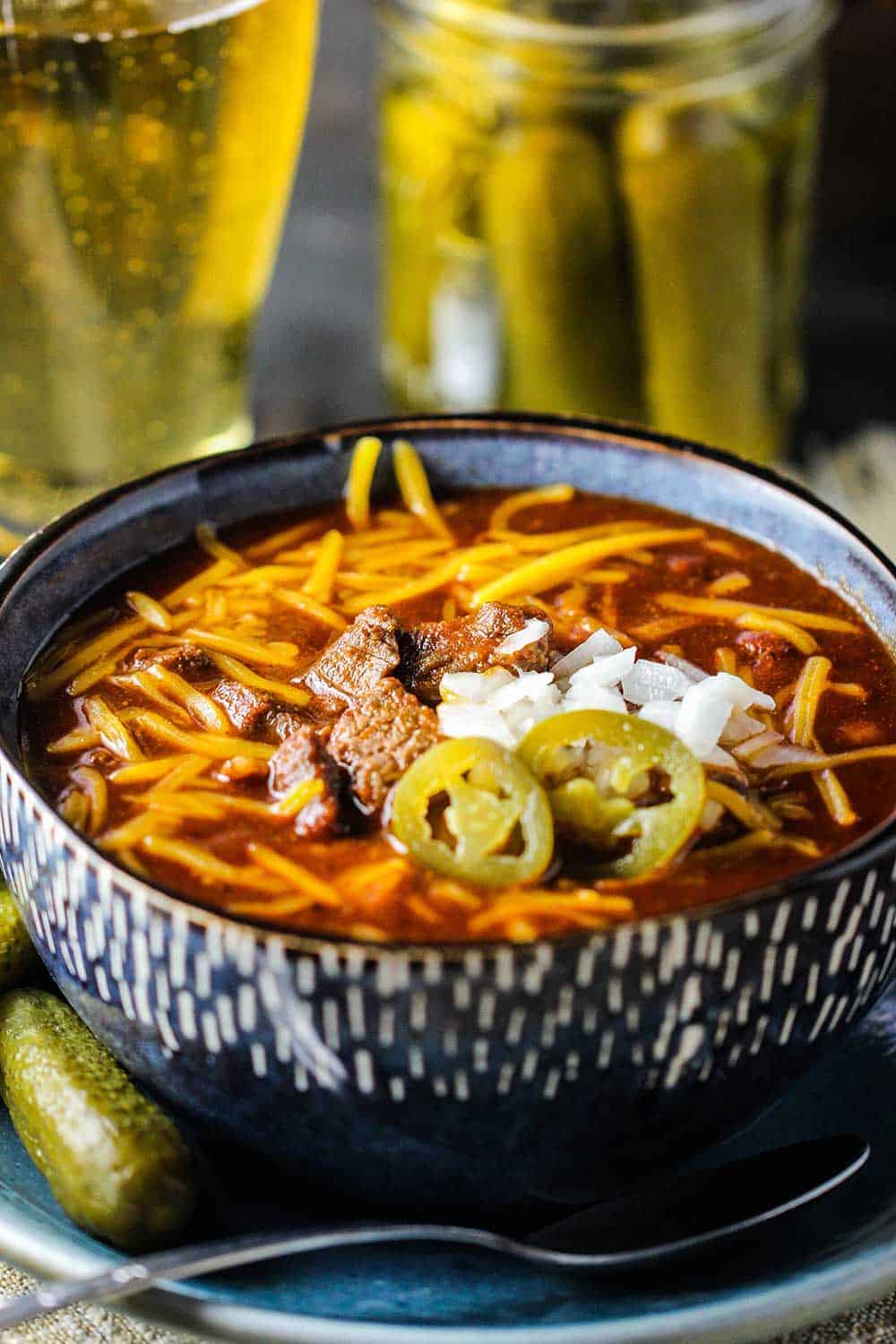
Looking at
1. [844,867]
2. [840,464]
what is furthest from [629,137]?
[844,867]

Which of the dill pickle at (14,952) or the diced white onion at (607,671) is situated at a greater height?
the diced white onion at (607,671)

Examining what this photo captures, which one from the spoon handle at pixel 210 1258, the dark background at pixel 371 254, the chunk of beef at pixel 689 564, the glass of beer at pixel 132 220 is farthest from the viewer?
the dark background at pixel 371 254

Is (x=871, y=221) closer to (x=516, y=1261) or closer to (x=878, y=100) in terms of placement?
(x=878, y=100)

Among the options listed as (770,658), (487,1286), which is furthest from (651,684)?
(487,1286)

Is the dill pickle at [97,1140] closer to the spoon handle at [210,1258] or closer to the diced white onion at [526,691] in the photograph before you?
the spoon handle at [210,1258]

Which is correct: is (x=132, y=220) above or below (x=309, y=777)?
above

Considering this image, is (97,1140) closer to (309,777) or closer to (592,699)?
(309,777)

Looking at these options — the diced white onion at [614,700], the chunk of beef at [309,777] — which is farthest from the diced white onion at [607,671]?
the chunk of beef at [309,777]
